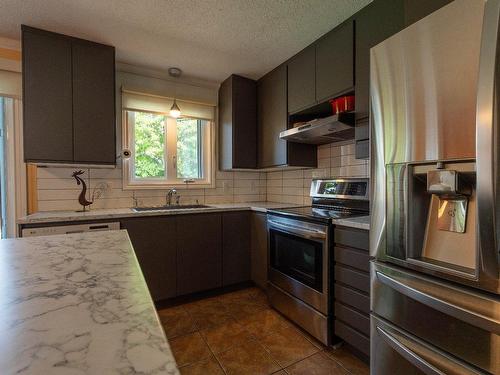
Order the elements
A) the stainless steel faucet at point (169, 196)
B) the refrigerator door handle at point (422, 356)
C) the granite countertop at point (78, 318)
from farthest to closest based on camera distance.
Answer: the stainless steel faucet at point (169, 196) < the refrigerator door handle at point (422, 356) < the granite countertop at point (78, 318)

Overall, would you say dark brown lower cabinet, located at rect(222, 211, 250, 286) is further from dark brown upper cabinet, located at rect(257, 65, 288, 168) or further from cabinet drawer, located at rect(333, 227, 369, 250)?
cabinet drawer, located at rect(333, 227, 369, 250)

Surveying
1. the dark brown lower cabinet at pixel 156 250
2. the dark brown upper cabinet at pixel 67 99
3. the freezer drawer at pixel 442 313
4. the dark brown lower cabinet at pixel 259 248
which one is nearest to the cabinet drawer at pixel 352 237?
the freezer drawer at pixel 442 313

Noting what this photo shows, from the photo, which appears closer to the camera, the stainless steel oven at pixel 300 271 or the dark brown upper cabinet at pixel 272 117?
the stainless steel oven at pixel 300 271

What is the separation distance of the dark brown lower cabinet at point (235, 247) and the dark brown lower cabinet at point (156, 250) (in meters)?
0.48

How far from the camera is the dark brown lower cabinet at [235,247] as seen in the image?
2.51m

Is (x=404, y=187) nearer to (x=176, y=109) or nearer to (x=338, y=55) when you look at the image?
(x=338, y=55)

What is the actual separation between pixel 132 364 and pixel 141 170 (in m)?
2.62

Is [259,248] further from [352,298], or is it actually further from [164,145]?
[164,145]

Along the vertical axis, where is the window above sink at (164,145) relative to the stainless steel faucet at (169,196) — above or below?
above

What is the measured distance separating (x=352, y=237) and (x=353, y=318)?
480 mm

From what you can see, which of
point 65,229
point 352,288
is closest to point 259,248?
point 352,288

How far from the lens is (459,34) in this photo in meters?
0.88

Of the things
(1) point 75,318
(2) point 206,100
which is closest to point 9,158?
(2) point 206,100

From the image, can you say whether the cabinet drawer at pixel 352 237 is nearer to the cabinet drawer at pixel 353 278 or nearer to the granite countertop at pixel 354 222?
the granite countertop at pixel 354 222
